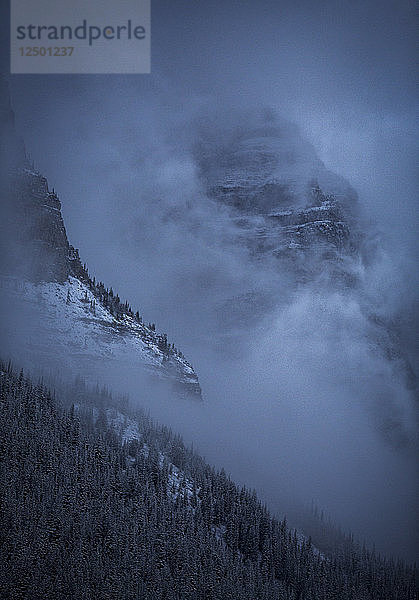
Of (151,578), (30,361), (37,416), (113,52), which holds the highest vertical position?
(113,52)

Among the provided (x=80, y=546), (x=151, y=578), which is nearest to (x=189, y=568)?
(x=151, y=578)

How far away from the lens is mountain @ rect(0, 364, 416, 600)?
8681 cm

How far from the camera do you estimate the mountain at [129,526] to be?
86812 mm

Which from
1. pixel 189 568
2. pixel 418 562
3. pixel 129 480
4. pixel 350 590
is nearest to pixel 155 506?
pixel 129 480

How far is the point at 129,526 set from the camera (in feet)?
335

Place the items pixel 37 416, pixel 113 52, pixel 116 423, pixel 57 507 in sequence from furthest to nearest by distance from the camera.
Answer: pixel 116 423
pixel 113 52
pixel 37 416
pixel 57 507

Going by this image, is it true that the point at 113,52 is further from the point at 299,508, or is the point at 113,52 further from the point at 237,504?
the point at 299,508

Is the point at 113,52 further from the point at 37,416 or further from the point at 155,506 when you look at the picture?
the point at 155,506

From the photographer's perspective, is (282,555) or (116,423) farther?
(116,423)

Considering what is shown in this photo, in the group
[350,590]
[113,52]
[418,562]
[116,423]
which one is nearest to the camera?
[350,590]

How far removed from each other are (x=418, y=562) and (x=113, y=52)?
475ft

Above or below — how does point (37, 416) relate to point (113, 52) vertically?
below

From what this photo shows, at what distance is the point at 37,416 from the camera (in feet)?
400

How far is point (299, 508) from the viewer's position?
582ft
